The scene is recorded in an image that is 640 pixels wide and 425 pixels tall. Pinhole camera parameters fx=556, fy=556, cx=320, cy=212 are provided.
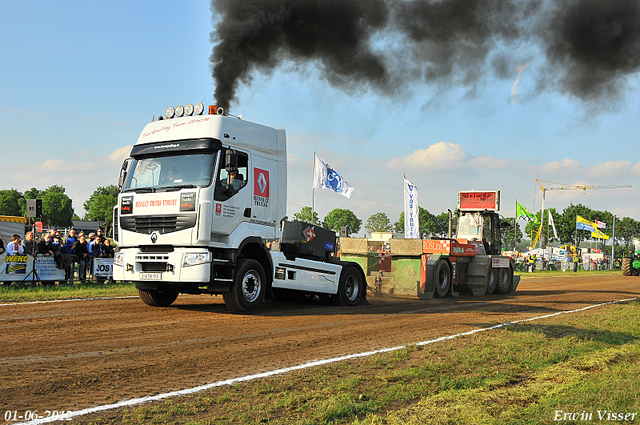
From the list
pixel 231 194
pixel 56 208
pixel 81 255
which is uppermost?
pixel 56 208

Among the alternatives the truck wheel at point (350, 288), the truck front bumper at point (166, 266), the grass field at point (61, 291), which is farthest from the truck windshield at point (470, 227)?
the truck front bumper at point (166, 266)

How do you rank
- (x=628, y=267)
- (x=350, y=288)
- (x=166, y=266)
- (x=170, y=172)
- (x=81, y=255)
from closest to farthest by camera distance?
(x=166, y=266), (x=170, y=172), (x=350, y=288), (x=81, y=255), (x=628, y=267)

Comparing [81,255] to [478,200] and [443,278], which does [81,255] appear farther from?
[478,200]

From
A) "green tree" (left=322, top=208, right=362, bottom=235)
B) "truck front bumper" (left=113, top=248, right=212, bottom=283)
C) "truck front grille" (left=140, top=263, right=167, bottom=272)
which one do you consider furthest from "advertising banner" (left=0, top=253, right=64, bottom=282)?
"green tree" (left=322, top=208, right=362, bottom=235)

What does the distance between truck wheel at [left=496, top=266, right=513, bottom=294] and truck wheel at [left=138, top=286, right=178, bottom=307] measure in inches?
499

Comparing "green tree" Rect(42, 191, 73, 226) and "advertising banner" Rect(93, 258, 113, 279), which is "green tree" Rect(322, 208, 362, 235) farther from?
"advertising banner" Rect(93, 258, 113, 279)

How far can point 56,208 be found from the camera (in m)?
103

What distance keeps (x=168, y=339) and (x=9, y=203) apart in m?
114

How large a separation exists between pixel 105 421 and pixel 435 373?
3705 millimetres

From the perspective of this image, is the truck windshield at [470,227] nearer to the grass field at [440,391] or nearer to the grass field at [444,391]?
the grass field at [444,391]

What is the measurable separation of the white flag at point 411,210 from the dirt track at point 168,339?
1543cm

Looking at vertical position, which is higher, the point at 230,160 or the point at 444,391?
the point at 230,160

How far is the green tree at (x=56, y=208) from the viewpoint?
102062 millimetres

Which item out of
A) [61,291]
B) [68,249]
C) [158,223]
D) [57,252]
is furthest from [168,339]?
[68,249]
